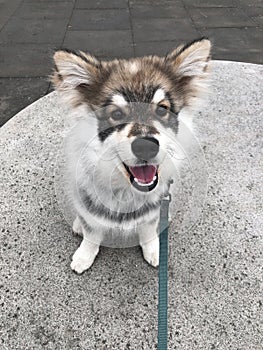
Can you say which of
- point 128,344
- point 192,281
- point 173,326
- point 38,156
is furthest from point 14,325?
point 38,156

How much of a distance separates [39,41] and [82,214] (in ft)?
14.4

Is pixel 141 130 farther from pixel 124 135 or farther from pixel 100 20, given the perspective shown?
pixel 100 20

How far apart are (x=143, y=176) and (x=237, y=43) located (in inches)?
185

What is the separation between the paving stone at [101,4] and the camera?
6.94 m

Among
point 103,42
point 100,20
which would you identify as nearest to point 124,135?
point 103,42

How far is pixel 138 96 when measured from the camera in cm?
175

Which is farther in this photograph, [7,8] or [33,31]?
[7,8]

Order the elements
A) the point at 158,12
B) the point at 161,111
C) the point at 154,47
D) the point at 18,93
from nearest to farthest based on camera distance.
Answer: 1. the point at 161,111
2. the point at 18,93
3. the point at 154,47
4. the point at 158,12

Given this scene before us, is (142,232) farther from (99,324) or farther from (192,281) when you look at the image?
(99,324)

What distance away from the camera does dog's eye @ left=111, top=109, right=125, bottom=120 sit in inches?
69.4

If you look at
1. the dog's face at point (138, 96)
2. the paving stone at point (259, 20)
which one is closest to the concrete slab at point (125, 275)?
the dog's face at point (138, 96)

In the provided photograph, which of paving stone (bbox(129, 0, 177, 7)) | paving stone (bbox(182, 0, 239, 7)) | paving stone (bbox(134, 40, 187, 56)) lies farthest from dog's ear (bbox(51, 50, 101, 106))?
paving stone (bbox(182, 0, 239, 7))

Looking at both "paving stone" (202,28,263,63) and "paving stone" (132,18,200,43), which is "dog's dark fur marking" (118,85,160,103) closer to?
"paving stone" (202,28,263,63)

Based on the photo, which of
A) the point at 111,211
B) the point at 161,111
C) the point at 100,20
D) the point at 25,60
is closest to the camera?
the point at 161,111
